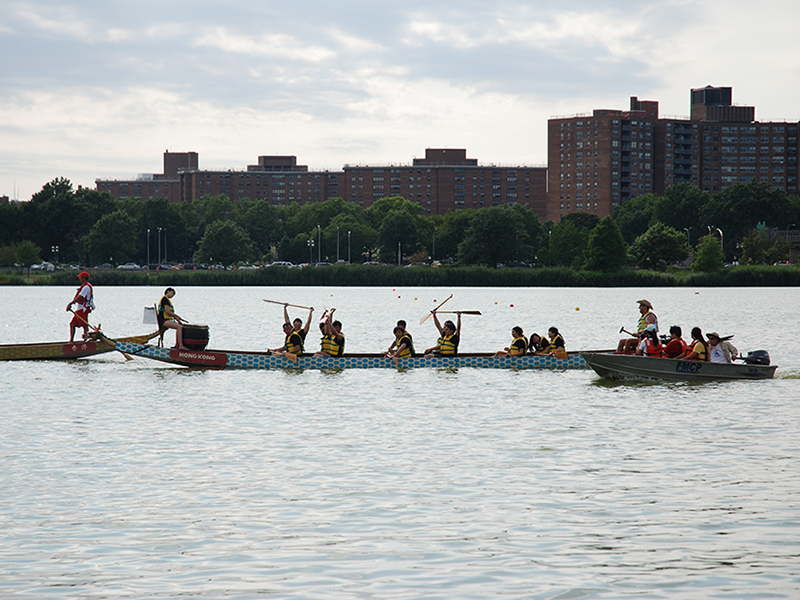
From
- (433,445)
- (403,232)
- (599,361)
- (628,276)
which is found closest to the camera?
(433,445)

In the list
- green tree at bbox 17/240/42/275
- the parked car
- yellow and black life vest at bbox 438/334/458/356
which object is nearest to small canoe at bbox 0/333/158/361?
yellow and black life vest at bbox 438/334/458/356

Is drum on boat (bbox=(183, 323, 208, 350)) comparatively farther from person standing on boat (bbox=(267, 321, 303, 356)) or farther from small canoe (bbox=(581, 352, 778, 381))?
small canoe (bbox=(581, 352, 778, 381))

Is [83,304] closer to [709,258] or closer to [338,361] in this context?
[338,361]

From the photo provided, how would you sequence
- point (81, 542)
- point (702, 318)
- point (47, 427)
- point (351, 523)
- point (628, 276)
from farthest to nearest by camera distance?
point (628, 276) < point (702, 318) < point (47, 427) < point (351, 523) < point (81, 542)

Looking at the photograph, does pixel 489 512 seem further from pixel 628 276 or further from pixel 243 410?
pixel 628 276

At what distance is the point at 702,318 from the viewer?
5788cm

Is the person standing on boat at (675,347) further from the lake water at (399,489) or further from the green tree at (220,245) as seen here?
the green tree at (220,245)

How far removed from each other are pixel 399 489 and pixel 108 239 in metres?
139

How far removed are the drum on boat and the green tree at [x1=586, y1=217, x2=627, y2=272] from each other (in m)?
99.3

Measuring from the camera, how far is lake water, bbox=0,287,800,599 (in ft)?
29.7

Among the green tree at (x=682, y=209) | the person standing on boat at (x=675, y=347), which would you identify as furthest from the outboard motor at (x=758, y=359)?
the green tree at (x=682, y=209)

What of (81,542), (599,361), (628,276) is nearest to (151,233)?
(628,276)

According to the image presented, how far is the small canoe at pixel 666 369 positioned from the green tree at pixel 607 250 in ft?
319

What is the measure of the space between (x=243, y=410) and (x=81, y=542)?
10.1 metres
